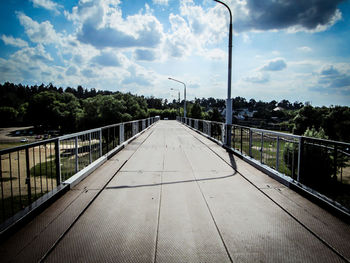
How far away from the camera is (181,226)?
317cm

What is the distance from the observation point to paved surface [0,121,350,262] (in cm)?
254

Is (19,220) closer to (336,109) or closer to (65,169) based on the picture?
(65,169)

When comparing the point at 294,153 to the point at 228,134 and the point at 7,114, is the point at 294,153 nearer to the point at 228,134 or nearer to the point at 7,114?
the point at 228,134

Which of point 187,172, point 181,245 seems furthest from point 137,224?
point 187,172

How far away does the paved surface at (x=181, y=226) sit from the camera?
8.33 feet

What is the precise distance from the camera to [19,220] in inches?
120

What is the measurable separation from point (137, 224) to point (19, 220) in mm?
1653

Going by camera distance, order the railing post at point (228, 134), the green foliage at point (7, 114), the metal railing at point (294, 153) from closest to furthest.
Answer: the metal railing at point (294, 153)
the railing post at point (228, 134)
the green foliage at point (7, 114)

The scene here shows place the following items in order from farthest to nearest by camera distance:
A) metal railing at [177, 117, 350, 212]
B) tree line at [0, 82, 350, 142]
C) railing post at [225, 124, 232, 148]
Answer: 1. tree line at [0, 82, 350, 142]
2. railing post at [225, 124, 232, 148]
3. metal railing at [177, 117, 350, 212]

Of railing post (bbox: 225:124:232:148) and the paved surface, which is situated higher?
railing post (bbox: 225:124:232:148)

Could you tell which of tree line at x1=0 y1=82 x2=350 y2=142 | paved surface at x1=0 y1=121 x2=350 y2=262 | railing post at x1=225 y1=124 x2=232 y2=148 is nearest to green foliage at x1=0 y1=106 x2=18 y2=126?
tree line at x1=0 y1=82 x2=350 y2=142

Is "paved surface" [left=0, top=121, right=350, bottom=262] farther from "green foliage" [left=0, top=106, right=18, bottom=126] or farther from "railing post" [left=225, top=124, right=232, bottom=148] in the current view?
"green foliage" [left=0, top=106, right=18, bottom=126]

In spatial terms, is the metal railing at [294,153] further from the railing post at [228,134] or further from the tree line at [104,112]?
the tree line at [104,112]

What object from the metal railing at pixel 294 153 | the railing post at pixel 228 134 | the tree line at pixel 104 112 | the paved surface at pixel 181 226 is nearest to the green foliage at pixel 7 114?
the tree line at pixel 104 112
